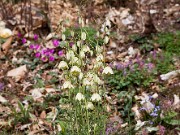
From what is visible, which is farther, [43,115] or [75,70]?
[43,115]

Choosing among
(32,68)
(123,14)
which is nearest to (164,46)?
(123,14)

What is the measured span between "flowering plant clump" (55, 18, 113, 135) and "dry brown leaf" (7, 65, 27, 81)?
1.81 m

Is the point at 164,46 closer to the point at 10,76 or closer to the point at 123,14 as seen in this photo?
the point at 123,14

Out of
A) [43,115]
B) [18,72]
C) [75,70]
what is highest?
[75,70]

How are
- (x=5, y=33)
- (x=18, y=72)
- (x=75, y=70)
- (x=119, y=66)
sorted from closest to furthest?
(x=75, y=70) → (x=119, y=66) → (x=18, y=72) → (x=5, y=33)

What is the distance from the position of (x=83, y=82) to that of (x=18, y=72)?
2409 mm

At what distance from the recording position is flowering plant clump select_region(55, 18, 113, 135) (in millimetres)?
2191

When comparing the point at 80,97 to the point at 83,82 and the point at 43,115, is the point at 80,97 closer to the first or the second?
the point at 83,82

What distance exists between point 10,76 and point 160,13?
2.17 meters

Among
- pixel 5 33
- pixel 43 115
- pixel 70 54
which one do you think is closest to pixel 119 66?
pixel 43 115

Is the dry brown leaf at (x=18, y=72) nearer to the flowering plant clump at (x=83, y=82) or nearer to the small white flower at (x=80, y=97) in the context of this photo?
the flowering plant clump at (x=83, y=82)

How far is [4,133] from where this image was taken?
11.0 feet

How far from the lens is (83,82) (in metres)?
2.19

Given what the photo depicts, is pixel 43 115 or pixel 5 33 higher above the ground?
pixel 5 33
